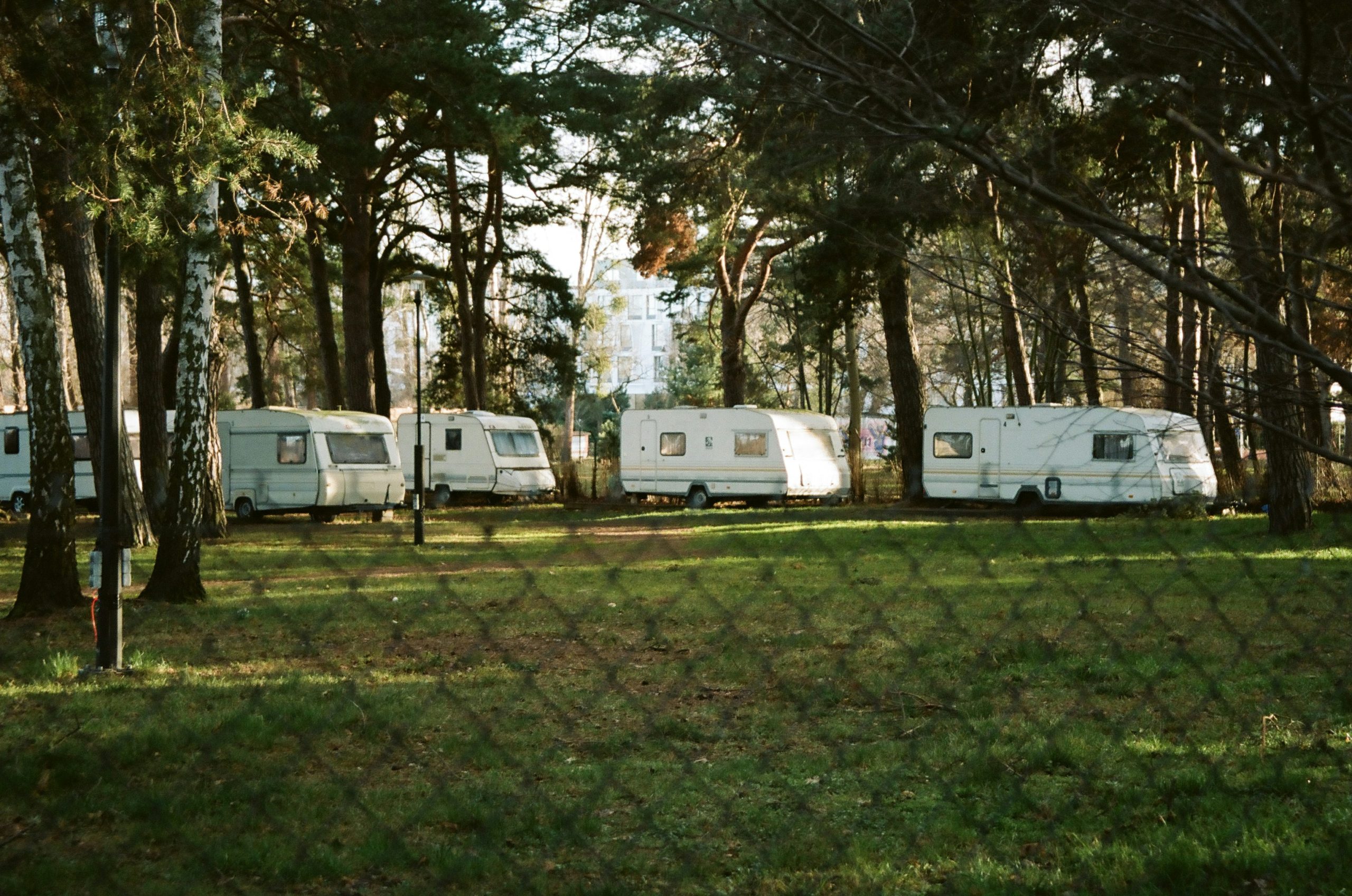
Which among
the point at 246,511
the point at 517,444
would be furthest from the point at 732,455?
the point at 246,511

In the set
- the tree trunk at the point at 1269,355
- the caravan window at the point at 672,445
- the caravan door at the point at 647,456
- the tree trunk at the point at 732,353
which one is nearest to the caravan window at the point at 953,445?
the caravan window at the point at 672,445

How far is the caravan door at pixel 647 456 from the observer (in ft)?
95.7

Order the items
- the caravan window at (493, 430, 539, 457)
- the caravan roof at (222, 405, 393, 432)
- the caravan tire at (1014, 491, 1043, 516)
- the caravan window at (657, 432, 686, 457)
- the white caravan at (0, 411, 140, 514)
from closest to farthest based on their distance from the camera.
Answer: the caravan tire at (1014, 491, 1043, 516) < the caravan roof at (222, 405, 393, 432) < the white caravan at (0, 411, 140, 514) < the caravan window at (657, 432, 686, 457) < the caravan window at (493, 430, 539, 457)

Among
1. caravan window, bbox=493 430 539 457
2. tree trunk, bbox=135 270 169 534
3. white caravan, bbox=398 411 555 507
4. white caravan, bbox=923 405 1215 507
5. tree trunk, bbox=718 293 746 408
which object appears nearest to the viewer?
tree trunk, bbox=135 270 169 534

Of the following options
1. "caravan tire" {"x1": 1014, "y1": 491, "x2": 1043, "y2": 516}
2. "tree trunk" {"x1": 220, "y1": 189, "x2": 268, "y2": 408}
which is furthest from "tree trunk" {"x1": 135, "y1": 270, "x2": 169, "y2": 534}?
"caravan tire" {"x1": 1014, "y1": 491, "x2": 1043, "y2": 516}

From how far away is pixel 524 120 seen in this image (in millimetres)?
19812

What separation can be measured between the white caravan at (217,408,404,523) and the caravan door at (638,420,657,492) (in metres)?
5.44

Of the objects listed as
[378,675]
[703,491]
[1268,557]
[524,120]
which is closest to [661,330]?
[703,491]

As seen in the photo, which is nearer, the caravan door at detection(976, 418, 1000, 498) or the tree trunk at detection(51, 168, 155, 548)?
the tree trunk at detection(51, 168, 155, 548)

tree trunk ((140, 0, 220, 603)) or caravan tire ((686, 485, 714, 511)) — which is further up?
tree trunk ((140, 0, 220, 603))

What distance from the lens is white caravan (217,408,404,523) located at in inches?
998

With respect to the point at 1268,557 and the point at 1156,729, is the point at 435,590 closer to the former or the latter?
the point at 1156,729

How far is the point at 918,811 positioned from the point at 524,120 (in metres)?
16.7

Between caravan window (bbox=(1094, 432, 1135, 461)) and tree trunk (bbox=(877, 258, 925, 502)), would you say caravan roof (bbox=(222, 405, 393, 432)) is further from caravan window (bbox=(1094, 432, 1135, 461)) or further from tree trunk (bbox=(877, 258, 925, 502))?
caravan window (bbox=(1094, 432, 1135, 461))
